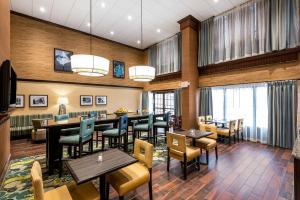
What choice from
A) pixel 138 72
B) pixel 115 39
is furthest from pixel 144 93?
pixel 138 72

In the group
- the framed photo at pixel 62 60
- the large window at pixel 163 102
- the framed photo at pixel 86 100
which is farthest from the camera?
the large window at pixel 163 102

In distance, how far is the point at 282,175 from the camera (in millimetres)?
2893

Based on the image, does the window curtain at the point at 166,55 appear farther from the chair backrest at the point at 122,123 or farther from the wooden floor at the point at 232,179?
the wooden floor at the point at 232,179

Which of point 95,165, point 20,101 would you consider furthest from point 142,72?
point 20,101

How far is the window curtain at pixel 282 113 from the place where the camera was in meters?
4.31

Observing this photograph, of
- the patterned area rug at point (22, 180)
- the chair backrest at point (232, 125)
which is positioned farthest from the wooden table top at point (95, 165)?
the chair backrest at point (232, 125)

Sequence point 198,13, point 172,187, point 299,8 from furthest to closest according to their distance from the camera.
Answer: point 198,13
point 299,8
point 172,187

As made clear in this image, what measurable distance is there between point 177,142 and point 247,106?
386 cm

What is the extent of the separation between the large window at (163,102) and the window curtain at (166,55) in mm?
1261

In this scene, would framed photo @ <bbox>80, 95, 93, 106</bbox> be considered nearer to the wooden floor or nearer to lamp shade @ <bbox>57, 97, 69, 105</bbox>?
lamp shade @ <bbox>57, 97, 69, 105</bbox>

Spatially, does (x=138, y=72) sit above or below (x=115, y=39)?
below

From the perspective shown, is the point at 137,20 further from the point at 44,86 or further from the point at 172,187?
the point at 172,187

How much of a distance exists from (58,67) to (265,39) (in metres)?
7.91

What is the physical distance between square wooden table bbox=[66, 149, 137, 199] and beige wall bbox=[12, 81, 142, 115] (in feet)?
18.7
